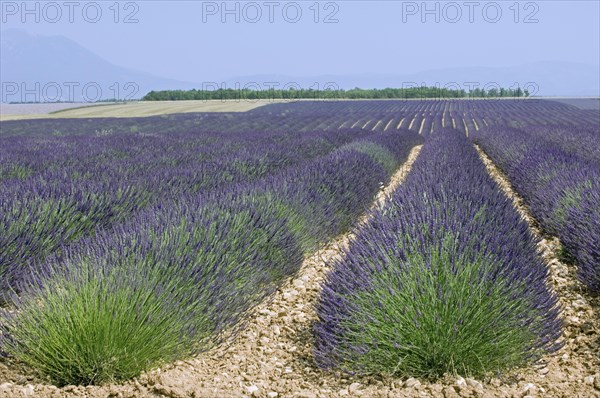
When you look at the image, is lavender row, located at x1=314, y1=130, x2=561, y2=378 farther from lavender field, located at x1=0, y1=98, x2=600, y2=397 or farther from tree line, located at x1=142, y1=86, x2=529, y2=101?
tree line, located at x1=142, y1=86, x2=529, y2=101

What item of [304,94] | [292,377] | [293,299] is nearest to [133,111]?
[304,94]

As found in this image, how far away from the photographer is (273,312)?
183 inches

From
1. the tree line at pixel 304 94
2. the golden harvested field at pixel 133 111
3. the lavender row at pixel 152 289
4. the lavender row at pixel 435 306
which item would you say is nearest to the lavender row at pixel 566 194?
the lavender row at pixel 435 306

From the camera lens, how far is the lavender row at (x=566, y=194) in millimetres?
5002

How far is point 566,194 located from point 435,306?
13.2ft

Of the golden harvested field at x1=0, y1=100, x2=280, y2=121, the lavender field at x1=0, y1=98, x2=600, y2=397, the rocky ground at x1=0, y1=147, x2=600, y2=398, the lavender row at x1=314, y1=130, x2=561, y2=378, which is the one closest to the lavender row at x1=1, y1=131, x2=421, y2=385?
the lavender field at x1=0, y1=98, x2=600, y2=397

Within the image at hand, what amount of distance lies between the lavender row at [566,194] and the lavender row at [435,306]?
91 cm

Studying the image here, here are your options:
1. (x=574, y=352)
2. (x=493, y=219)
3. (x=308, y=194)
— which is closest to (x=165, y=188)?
(x=308, y=194)

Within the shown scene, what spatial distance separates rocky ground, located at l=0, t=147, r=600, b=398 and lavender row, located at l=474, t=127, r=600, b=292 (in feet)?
2.18

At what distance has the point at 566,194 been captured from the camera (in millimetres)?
6762

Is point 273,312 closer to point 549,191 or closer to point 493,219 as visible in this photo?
point 493,219

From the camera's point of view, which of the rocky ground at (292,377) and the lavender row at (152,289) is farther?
the lavender row at (152,289)

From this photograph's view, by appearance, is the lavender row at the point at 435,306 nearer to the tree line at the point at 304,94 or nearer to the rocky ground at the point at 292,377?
the rocky ground at the point at 292,377

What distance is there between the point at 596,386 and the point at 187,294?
2.02 m
